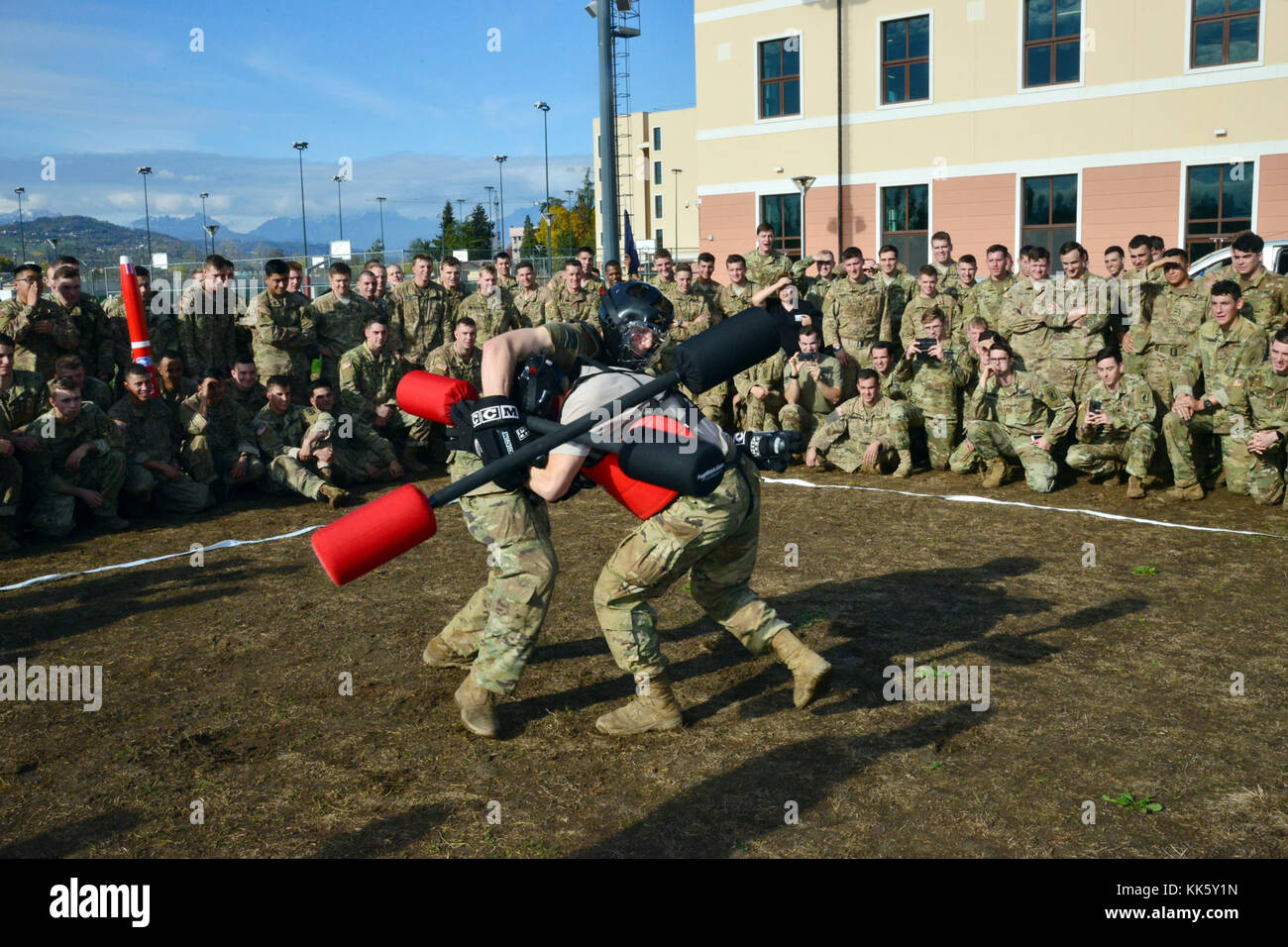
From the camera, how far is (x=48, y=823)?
4.00 meters

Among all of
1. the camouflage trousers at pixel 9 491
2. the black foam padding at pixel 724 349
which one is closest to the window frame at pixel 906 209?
the camouflage trousers at pixel 9 491

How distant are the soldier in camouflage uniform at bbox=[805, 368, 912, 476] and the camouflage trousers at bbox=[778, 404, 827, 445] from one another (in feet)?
1.40

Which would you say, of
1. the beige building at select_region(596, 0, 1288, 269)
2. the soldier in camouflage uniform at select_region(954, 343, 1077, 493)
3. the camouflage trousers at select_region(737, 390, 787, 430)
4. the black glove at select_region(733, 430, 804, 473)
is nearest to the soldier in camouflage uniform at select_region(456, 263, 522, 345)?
the camouflage trousers at select_region(737, 390, 787, 430)

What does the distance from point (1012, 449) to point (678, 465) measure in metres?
6.71

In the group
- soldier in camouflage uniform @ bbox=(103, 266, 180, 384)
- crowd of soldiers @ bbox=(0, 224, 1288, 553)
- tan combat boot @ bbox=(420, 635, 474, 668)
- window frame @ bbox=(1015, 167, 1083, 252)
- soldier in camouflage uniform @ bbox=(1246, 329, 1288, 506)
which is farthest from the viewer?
window frame @ bbox=(1015, 167, 1083, 252)

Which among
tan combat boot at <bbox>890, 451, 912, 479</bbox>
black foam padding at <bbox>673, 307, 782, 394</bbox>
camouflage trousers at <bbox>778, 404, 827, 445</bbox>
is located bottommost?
tan combat boot at <bbox>890, 451, 912, 479</bbox>

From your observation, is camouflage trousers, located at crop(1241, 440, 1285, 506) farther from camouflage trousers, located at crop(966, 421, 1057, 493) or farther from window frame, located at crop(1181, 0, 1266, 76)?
window frame, located at crop(1181, 0, 1266, 76)

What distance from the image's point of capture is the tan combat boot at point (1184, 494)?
8992 millimetres

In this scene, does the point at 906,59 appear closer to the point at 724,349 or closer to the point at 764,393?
the point at 764,393

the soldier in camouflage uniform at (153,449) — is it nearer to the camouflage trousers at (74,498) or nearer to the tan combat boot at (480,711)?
the camouflage trousers at (74,498)

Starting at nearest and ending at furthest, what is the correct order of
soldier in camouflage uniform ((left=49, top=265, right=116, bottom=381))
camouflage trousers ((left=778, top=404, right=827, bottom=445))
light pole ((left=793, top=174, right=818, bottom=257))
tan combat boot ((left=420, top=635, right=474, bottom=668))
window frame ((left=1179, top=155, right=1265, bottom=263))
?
1. tan combat boot ((left=420, top=635, right=474, bottom=668))
2. soldier in camouflage uniform ((left=49, top=265, right=116, bottom=381))
3. camouflage trousers ((left=778, top=404, right=827, bottom=445))
4. window frame ((left=1179, top=155, right=1265, bottom=263))
5. light pole ((left=793, top=174, right=818, bottom=257))

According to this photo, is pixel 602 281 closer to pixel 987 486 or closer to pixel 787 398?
pixel 787 398

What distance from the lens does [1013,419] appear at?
9.88m

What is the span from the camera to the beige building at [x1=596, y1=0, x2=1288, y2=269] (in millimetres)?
20281
